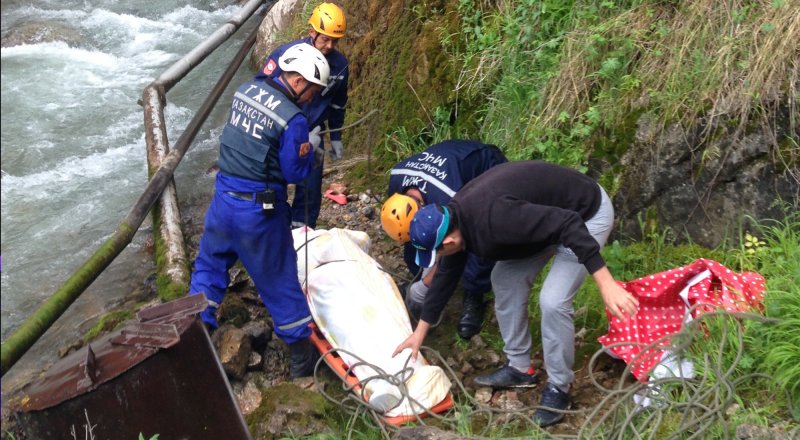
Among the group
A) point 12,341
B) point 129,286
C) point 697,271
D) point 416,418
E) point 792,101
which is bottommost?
point 129,286

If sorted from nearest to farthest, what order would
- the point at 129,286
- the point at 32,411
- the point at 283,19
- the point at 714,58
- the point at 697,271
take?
1. the point at 32,411
2. the point at 697,271
3. the point at 714,58
4. the point at 129,286
5. the point at 283,19

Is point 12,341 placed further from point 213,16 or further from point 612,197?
point 213,16

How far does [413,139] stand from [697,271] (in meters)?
2.80

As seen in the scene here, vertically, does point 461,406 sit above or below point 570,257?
below

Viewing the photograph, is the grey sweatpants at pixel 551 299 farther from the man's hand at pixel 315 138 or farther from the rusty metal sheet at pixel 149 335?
the man's hand at pixel 315 138

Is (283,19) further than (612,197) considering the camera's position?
Yes

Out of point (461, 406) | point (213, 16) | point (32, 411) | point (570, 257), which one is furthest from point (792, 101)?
point (213, 16)

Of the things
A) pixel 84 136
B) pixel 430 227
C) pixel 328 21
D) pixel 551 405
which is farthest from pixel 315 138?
pixel 84 136

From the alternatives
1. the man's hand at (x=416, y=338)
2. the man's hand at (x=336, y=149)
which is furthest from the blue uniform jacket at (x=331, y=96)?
the man's hand at (x=416, y=338)

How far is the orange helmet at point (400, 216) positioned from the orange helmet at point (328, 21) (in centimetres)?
192

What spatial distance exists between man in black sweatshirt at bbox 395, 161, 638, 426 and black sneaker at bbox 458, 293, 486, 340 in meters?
0.54

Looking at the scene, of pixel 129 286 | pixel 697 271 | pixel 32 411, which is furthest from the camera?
pixel 129 286

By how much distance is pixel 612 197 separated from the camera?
487 cm

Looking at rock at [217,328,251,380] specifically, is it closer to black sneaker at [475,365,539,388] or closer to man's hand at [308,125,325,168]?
man's hand at [308,125,325,168]
